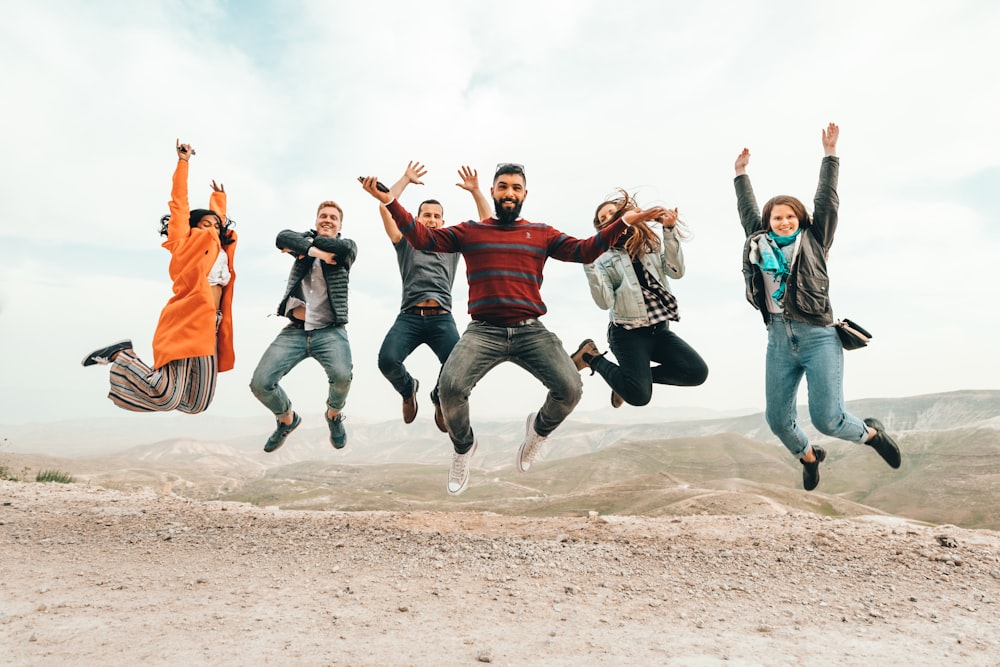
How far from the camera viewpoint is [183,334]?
7.60 meters

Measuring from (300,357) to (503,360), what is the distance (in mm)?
3709

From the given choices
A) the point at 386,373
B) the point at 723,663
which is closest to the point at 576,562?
the point at 723,663

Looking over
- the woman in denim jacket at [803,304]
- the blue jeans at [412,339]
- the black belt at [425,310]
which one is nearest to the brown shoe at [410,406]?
the blue jeans at [412,339]

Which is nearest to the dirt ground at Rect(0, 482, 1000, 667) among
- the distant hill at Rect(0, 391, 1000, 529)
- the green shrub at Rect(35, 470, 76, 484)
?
the green shrub at Rect(35, 470, 76, 484)

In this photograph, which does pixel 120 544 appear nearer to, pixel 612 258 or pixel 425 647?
pixel 425 647

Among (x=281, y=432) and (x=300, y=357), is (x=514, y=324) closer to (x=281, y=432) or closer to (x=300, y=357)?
(x=300, y=357)

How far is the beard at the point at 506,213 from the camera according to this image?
6.70 m

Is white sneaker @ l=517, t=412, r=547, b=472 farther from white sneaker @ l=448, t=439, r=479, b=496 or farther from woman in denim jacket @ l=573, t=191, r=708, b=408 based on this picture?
woman in denim jacket @ l=573, t=191, r=708, b=408

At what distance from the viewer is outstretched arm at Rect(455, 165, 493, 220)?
7.15 m

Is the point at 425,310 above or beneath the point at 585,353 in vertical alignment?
above

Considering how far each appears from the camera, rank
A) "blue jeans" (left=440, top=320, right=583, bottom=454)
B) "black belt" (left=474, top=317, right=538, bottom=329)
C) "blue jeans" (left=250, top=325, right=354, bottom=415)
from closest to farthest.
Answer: "blue jeans" (left=440, top=320, right=583, bottom=454)
"black belt" (left=474, top=317, right=538, bottom=329)
"blue jeans" (left=250, top=325, right=354, bottom=415)

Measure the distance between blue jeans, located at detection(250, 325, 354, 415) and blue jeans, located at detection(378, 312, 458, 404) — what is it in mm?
795

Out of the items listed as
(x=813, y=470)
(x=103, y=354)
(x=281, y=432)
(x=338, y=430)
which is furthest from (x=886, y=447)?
(x=103, y=354)

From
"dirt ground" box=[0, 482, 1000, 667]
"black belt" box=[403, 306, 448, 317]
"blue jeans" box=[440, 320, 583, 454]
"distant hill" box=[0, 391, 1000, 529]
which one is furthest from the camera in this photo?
"distant hill" box=[0, 391, 1000, 529]
